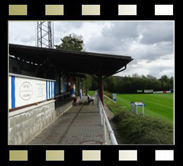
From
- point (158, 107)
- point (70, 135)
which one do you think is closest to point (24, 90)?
point (70, 135)

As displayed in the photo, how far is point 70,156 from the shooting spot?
2.45 meters

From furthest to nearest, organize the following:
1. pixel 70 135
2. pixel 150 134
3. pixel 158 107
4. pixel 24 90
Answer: pixel 158 107 < pixel 70 135 < pixel 150 134 < pixel 24 90

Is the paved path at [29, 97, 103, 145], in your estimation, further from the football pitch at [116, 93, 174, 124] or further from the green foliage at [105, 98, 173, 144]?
the football pitch at [116, 93, 174, 124]

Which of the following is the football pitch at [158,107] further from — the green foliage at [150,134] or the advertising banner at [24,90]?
the advertising banner at [24,90]

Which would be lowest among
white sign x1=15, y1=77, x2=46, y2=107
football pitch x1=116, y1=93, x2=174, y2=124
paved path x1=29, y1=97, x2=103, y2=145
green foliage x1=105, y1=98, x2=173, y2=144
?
football pitch x1=116, y1=93, x2=174, y2=124

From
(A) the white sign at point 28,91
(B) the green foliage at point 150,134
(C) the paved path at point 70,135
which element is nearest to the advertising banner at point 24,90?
(A) the white sign at point 28,91

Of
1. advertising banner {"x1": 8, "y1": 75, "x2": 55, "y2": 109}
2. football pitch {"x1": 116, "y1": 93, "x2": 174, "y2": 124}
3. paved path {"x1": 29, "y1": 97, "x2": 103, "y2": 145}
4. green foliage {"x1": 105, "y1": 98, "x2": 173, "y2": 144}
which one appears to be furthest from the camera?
football pitch {"x1": 116, "y1": 93, "x2": 174, "y2": 124}

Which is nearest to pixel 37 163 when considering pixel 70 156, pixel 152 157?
pixel 70 156

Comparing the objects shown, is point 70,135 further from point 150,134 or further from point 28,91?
point 150,134

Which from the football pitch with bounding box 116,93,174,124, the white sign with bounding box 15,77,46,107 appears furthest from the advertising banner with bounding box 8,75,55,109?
the football pitch with bounding box 116,93,174,124

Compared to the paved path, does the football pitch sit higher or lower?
lower
